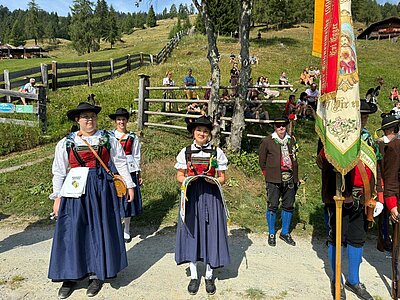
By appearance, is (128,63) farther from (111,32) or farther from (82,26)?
(111,32)

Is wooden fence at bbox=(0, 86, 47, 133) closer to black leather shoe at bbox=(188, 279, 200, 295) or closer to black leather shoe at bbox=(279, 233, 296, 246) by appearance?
black leather shoe at bbox=(279, 233, 296, 246)

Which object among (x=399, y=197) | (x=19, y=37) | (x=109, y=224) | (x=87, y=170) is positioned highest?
(x=19, y=37)

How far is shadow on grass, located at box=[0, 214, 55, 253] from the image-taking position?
18.1ft

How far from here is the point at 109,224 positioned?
4070 mm

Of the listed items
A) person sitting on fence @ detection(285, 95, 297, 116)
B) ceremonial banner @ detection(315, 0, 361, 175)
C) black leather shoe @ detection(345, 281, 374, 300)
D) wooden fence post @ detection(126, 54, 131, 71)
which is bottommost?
black leather shoe @ detection(345, 281, 374, 300)

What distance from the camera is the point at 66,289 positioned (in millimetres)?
4070

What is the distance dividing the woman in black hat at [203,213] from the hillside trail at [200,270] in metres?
0.36

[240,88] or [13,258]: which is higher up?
[240,88]

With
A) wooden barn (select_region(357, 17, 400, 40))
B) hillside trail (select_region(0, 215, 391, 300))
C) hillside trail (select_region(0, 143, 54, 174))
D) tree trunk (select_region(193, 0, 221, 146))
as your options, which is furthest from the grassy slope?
wooden barn (select_region(357, 17, 400, 40))

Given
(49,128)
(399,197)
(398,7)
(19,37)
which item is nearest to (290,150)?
(399,197)

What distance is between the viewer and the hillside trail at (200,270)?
416cm

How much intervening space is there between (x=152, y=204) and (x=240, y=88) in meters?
3.60

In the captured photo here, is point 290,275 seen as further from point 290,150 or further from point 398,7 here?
point 398,7

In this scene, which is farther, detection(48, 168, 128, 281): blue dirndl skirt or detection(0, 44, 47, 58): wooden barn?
detection(0, 44, 47, 58): wooden barn
